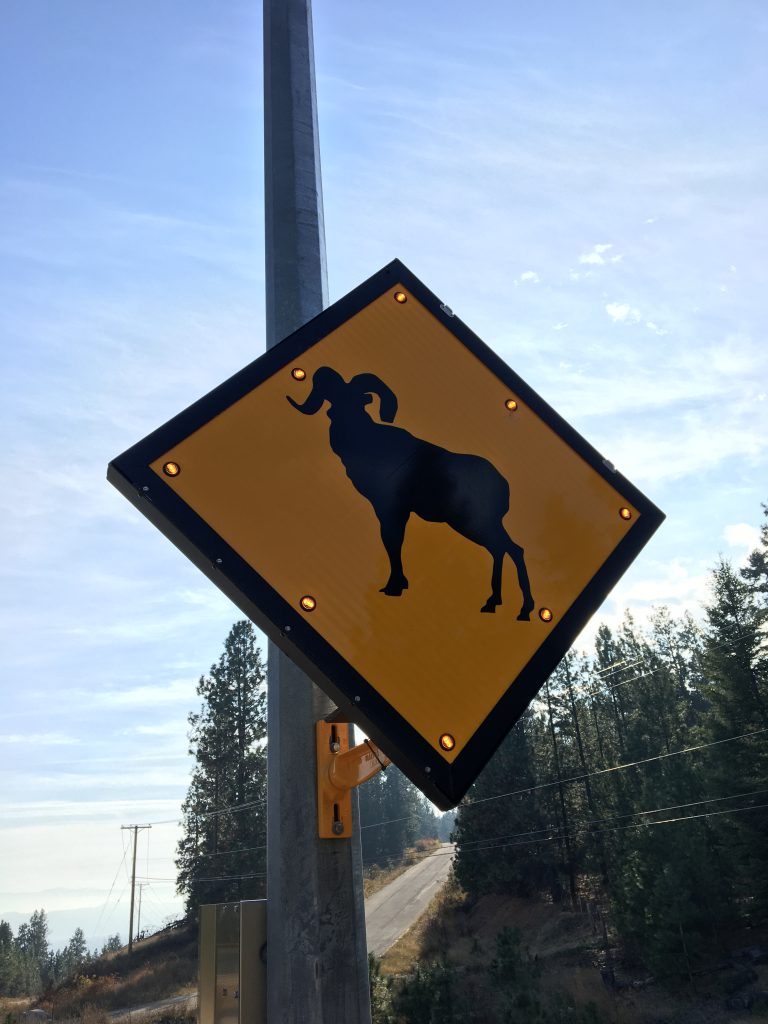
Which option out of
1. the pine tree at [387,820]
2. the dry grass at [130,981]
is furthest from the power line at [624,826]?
the pine tree at [387,820]

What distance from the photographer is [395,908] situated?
6322 centimetres

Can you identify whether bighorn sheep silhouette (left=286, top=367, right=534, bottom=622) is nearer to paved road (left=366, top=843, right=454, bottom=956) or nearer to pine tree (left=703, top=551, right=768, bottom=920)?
pine tree (left=703, top=551, right=768, bottom=920)

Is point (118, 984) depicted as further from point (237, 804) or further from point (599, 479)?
point (599, 479)

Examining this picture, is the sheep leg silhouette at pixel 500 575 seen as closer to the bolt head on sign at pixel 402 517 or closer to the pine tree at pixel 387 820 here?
the bolt head on sign at pixel 402 517

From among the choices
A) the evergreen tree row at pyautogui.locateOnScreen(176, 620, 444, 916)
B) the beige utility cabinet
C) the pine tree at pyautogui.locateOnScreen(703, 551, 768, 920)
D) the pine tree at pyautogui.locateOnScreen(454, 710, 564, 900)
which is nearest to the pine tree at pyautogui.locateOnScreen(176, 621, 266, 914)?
the evergreen tree row at pyautogui.locateOnScreen(176, 620, 444, 916)

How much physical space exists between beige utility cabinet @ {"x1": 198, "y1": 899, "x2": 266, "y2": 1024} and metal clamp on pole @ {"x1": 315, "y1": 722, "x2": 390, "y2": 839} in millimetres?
435

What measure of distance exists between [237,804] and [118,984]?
43.0ft

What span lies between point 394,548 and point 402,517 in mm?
119

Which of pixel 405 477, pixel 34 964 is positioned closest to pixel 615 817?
pixel 405 477

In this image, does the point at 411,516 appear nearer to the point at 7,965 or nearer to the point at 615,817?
the point at 615,817

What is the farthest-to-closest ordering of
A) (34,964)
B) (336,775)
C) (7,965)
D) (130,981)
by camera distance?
(34,964)
(7,965)
(130,981)
(336,775)

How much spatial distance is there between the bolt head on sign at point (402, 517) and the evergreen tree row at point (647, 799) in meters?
35.9

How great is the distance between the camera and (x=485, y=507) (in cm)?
241

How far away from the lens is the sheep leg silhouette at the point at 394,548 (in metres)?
2.15
